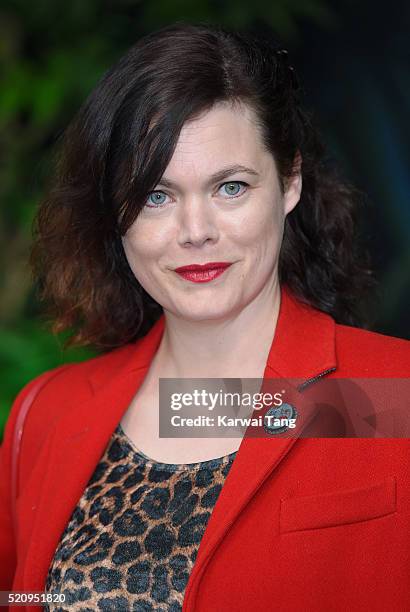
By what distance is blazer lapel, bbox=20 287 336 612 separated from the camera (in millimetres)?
1745

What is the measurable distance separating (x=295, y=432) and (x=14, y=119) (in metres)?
2.39

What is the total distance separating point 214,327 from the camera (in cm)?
202

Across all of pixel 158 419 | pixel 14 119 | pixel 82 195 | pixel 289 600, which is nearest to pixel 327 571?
pixel 289 600

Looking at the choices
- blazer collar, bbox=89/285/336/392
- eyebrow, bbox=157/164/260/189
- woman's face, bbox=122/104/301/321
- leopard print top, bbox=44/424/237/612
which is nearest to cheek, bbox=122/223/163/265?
woman's face, bbox=122/104/301/321

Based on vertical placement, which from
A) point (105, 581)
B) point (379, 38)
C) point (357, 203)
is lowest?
point (105, 581)

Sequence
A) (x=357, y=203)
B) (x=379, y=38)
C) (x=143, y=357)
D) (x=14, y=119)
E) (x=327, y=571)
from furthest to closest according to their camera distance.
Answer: (x=14, y=119) < (x=379, y=38) < (x=357, y=203) < (x=143, y=357) < (x=327, y=571)

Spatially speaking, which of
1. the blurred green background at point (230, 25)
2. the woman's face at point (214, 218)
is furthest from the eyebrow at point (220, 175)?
the blurred green background at point (230, 25)

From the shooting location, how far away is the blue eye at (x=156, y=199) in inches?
74.2

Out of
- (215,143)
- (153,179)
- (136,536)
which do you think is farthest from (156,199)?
(136,536)

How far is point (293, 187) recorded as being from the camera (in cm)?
207

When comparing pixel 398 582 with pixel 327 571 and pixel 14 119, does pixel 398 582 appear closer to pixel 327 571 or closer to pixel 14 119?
pixel 327 571

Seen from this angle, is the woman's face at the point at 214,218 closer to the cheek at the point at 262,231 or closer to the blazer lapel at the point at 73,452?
the cheek at the point at 262,231

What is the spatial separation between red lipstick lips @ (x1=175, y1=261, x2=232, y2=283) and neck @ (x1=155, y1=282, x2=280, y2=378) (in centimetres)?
12

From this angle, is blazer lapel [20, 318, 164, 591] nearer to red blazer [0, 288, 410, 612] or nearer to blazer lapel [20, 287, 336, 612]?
blazer lapel [20, 287, 336, 612]
